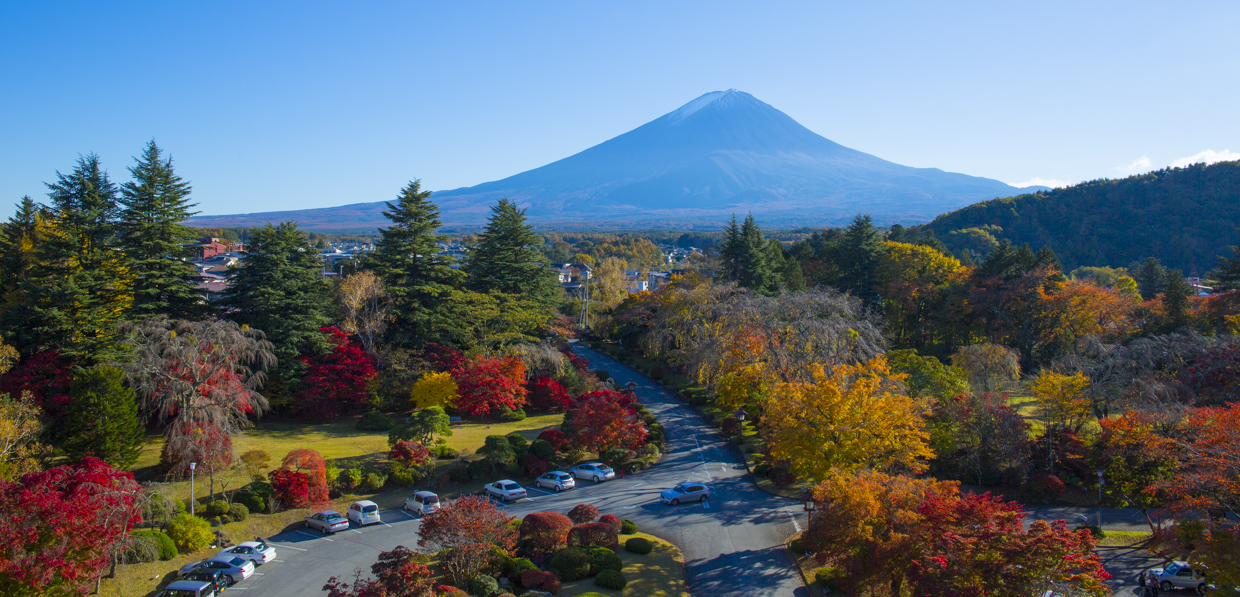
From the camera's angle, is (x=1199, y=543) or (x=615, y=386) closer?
(x=1199, y=543)

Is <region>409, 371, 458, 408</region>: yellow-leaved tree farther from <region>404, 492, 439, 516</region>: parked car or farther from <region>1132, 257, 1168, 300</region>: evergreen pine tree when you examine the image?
<region>1132, 257, 1168, 300</region>: evergreen pine tree

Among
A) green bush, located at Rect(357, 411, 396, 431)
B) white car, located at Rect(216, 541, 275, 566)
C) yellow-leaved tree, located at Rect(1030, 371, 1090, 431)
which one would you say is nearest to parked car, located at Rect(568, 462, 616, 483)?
green bush, located at Rect(357, 411, 396, 431)

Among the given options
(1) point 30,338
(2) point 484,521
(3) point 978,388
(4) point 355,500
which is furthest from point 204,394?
(3) point 978,388

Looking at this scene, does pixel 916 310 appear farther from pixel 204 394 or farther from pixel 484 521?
pixel 204 394

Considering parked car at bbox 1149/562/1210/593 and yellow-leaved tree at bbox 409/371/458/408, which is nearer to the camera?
parked car at bbox 1149/562/1210/593

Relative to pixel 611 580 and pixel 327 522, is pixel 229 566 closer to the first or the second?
pixel 327 522

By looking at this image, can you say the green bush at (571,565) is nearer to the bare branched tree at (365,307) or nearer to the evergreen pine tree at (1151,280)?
the bare branched tree at (365,307)
